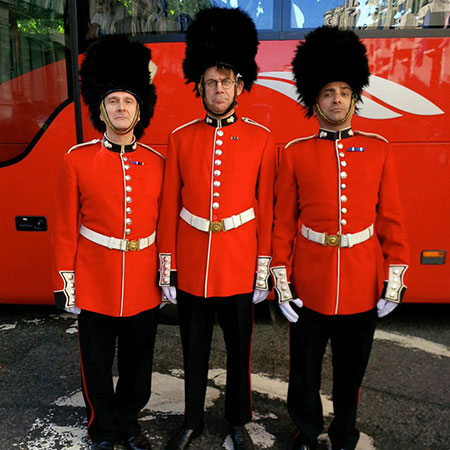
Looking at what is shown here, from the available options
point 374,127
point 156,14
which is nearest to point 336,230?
point 374,127

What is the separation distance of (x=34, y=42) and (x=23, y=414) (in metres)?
2.66

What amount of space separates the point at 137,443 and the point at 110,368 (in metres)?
0.40

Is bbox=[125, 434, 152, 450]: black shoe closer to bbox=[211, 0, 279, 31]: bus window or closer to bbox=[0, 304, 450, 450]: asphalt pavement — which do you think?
bbox=[0, 304, 450, 450]: asphalt pavement

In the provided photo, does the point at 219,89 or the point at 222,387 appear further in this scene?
the point at 222,387

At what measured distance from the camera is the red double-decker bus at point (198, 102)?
3.41 metres

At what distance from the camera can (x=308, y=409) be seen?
2281 mm

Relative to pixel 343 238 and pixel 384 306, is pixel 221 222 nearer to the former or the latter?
pixel 343 238

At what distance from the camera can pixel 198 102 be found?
356 centimetres

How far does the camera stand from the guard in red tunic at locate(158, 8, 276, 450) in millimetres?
2227

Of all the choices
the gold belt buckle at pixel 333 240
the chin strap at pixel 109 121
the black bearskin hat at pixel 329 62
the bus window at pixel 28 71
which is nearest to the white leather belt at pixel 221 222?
the gold belt buckle at pixel 333 240

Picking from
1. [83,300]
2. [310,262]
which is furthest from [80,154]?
[310,262]

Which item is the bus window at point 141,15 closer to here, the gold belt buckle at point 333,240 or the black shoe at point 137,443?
the gold belt buckle at point 333,240

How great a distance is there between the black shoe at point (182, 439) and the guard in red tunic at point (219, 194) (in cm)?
43

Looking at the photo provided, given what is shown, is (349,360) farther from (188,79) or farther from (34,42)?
(34,42)
